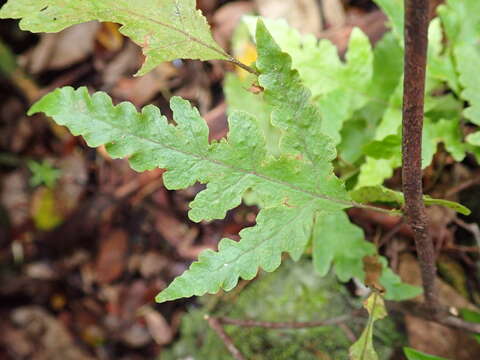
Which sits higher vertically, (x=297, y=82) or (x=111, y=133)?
(x=297, y=82)

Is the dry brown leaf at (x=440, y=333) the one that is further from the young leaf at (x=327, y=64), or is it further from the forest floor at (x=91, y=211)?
the forest floor at (x=91, y=211)

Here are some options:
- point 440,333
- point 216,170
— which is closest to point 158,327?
point 440,333

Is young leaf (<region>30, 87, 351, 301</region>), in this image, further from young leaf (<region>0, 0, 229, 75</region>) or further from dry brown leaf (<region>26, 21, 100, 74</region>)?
dry brown leaf (<region>26, 21, 100, 74</region>)

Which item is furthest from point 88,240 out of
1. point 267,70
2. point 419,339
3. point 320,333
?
point 267,70

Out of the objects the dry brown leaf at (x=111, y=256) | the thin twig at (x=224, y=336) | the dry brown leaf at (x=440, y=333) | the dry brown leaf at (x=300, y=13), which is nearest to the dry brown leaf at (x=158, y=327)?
the dry brown leaf at (x=111, y=256)

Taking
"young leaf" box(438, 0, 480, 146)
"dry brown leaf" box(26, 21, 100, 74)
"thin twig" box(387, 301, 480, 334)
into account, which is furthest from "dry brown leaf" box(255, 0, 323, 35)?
"thin twig" box(387, 301, 480, 334)

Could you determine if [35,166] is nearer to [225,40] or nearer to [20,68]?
[20,68]

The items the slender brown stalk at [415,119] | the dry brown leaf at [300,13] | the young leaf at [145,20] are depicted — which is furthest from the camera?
the dry brown leaf at [300,13]
